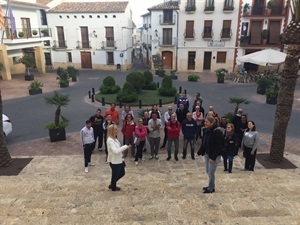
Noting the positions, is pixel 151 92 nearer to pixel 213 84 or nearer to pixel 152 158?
pixel 213 84

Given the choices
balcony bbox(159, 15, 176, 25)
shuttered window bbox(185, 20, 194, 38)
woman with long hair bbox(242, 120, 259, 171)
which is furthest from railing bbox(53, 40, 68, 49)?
woman with long hair bbox(242, 120, 259, 171)

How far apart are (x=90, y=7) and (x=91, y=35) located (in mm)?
3643

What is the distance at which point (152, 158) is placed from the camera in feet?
29.9

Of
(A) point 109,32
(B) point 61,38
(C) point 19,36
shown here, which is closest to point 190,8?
(A) point 109,32

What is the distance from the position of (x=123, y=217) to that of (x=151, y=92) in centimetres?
1520

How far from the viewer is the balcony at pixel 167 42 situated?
31691mm

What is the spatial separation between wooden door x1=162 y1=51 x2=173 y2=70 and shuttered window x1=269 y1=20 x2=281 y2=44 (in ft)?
37.7

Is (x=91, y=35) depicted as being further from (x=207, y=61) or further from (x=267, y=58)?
(x=267, y=58)

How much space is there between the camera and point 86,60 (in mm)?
34812

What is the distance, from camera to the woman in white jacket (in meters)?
5.62

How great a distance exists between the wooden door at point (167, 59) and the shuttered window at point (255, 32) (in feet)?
31.4

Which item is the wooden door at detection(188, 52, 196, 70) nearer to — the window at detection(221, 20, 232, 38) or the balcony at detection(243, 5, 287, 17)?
the window at detection(221, 20, 232, 38)

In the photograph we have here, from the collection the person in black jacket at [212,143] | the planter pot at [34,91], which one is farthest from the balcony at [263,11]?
the person in black jacket at [212,143]

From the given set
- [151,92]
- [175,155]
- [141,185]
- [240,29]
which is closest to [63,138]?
[175,155]
